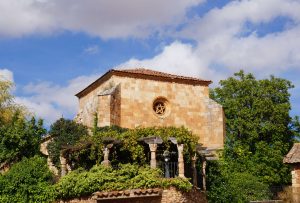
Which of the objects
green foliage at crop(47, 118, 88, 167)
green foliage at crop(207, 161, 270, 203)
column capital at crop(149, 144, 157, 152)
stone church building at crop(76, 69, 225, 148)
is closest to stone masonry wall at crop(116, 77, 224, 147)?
stone church building at crop(76, 69, 225, 148)

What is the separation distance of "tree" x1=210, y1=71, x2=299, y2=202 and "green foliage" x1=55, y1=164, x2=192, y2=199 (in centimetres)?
1720

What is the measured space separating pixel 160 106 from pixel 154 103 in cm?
57

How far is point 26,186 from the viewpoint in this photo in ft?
72.1

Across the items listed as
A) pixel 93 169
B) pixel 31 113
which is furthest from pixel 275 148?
pixel 93 169

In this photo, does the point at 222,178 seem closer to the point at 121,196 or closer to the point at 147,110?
the point at 147,110

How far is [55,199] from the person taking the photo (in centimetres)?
2197

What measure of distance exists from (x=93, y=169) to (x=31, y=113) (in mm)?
17483

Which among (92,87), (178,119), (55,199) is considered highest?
(92,87)

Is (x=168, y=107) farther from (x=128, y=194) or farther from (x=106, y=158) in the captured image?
(x=128, y=194)

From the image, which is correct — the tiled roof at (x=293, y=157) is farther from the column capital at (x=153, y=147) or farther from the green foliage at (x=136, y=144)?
the column capital at (x=153, y=147)

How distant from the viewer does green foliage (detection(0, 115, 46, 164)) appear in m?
25.3

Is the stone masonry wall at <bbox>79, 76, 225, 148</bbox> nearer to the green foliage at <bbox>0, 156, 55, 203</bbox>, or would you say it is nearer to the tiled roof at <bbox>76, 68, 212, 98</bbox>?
the tiled roof at <bbox>76, 68, 212, 98</bbox>

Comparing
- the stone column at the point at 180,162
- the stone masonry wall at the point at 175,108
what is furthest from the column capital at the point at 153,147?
the stone masonry wall at the point at 175,108

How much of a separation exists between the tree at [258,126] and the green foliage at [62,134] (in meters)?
12.4
